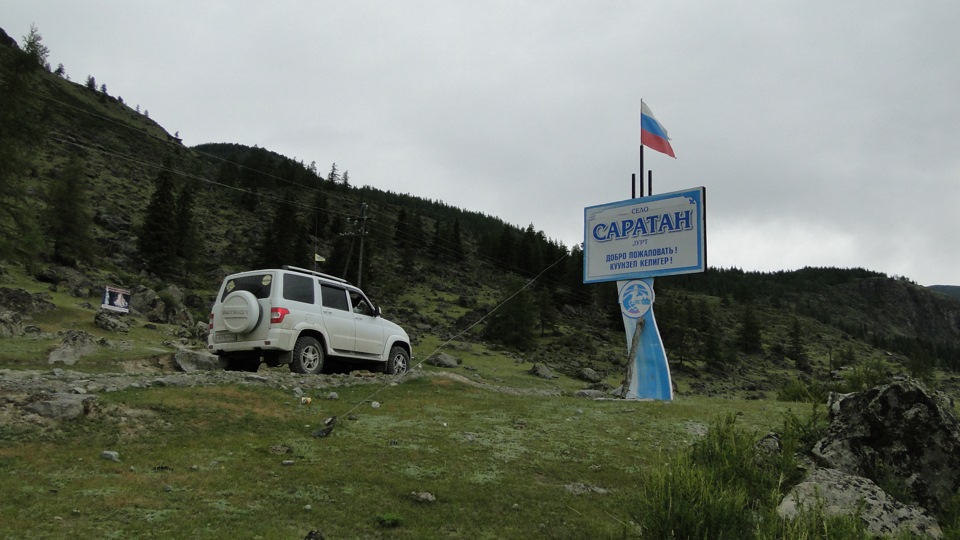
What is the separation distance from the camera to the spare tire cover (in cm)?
1250

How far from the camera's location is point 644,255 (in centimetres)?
1594

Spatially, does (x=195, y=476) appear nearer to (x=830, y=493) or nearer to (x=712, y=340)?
(x=830, y=493)

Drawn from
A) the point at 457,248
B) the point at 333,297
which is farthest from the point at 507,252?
the point at 333,297

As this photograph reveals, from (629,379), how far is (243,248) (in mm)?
79740

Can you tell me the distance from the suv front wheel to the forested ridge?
17.6 ft

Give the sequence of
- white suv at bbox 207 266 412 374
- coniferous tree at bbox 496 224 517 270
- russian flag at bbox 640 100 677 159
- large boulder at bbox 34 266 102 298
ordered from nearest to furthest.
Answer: white suv at bbox 207 266 412 374 → russian flag at bbox 640 100 677 159 → large boulder at bbox 34 266 102 298 → coniferous tree at bbox 496 224 517 270

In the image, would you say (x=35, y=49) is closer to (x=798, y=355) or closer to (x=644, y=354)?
(x=644, y=354)

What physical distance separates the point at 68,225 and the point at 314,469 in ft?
186

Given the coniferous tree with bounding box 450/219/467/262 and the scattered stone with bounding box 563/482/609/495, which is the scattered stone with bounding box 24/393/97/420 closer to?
the scattered stone with bounding box 563/482/609/495

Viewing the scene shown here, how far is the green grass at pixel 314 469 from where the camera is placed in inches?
198

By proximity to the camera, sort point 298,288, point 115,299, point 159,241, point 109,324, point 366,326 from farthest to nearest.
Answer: point 159,241 → point 115,299 → point 109,324 → point 366,326 → point 298,288

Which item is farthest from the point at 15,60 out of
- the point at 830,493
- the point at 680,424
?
the point at 830,493

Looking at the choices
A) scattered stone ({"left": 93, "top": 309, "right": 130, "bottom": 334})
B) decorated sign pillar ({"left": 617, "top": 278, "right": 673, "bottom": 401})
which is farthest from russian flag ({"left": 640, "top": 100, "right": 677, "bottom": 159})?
scattered stone ({"left": 93, "top": 309, "right": 130, "bottom": 334})

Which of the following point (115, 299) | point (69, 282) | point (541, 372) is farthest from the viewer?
point (541, 372)
